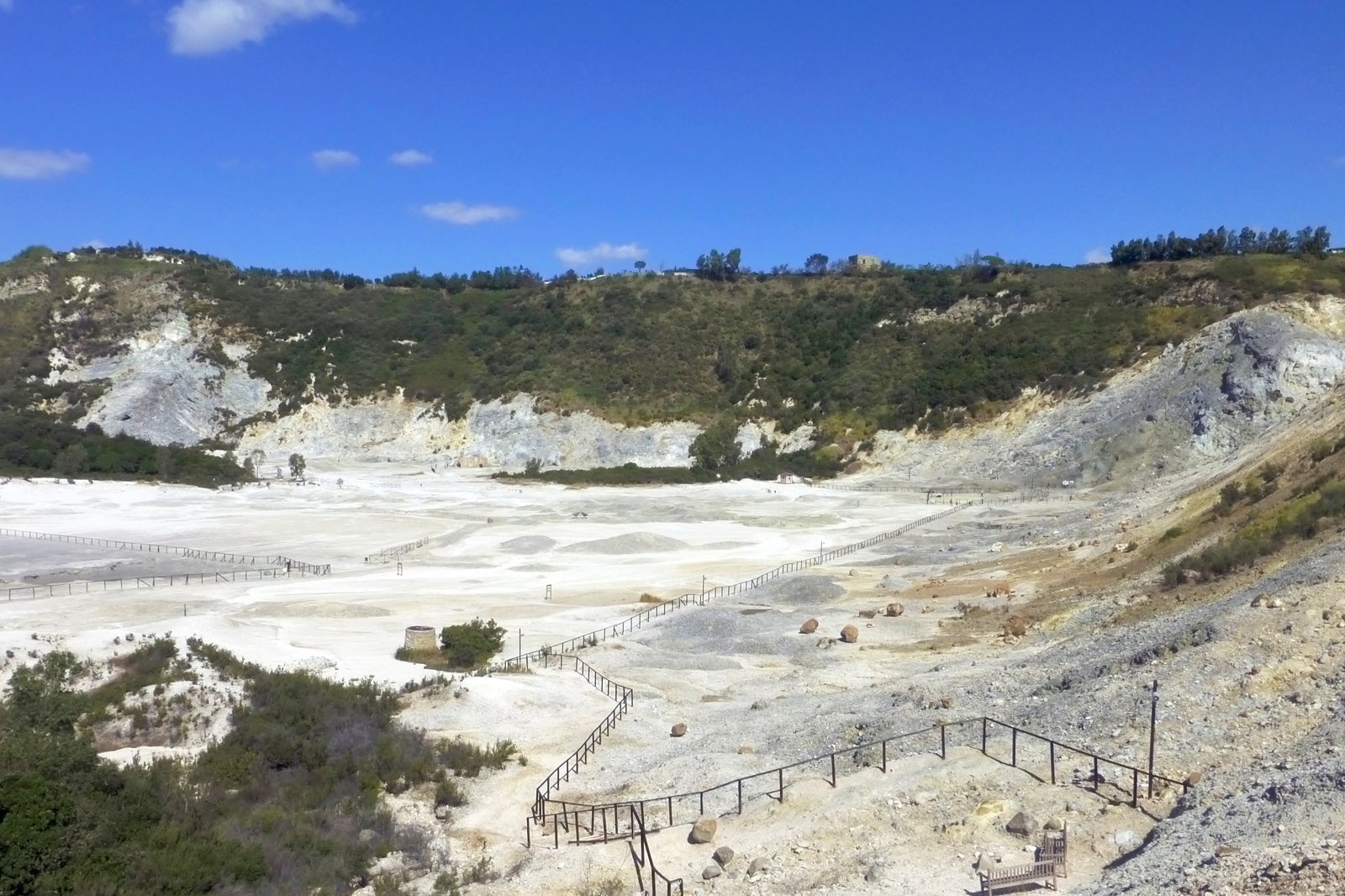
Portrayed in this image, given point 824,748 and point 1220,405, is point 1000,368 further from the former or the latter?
point 824,748

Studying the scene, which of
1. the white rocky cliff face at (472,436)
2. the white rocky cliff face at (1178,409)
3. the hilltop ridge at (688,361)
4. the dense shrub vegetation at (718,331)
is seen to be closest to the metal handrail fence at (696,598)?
the white rocky cliff face at (1178,409)

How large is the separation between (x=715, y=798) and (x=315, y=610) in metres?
23.3

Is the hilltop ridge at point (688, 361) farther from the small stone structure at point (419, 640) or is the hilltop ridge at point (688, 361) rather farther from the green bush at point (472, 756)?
the green bush at point (472, 756)

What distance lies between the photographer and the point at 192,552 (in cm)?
5016

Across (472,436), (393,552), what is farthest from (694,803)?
(472,436)

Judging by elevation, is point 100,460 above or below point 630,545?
above

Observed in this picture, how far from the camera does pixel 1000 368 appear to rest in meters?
85.8

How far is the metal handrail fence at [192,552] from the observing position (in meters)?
47.2

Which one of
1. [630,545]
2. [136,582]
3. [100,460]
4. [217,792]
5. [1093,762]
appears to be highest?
[100,460]

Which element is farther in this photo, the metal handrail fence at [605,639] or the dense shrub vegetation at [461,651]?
the dense shrub vegetation at [461,651]

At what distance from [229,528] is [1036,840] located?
53.7 meters

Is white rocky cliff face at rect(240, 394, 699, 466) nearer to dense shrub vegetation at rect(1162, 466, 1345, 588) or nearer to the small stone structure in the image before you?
the small stone structure

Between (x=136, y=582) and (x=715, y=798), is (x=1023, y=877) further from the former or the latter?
(x=136, y=582)

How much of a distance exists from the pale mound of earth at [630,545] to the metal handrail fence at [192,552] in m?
12.2
